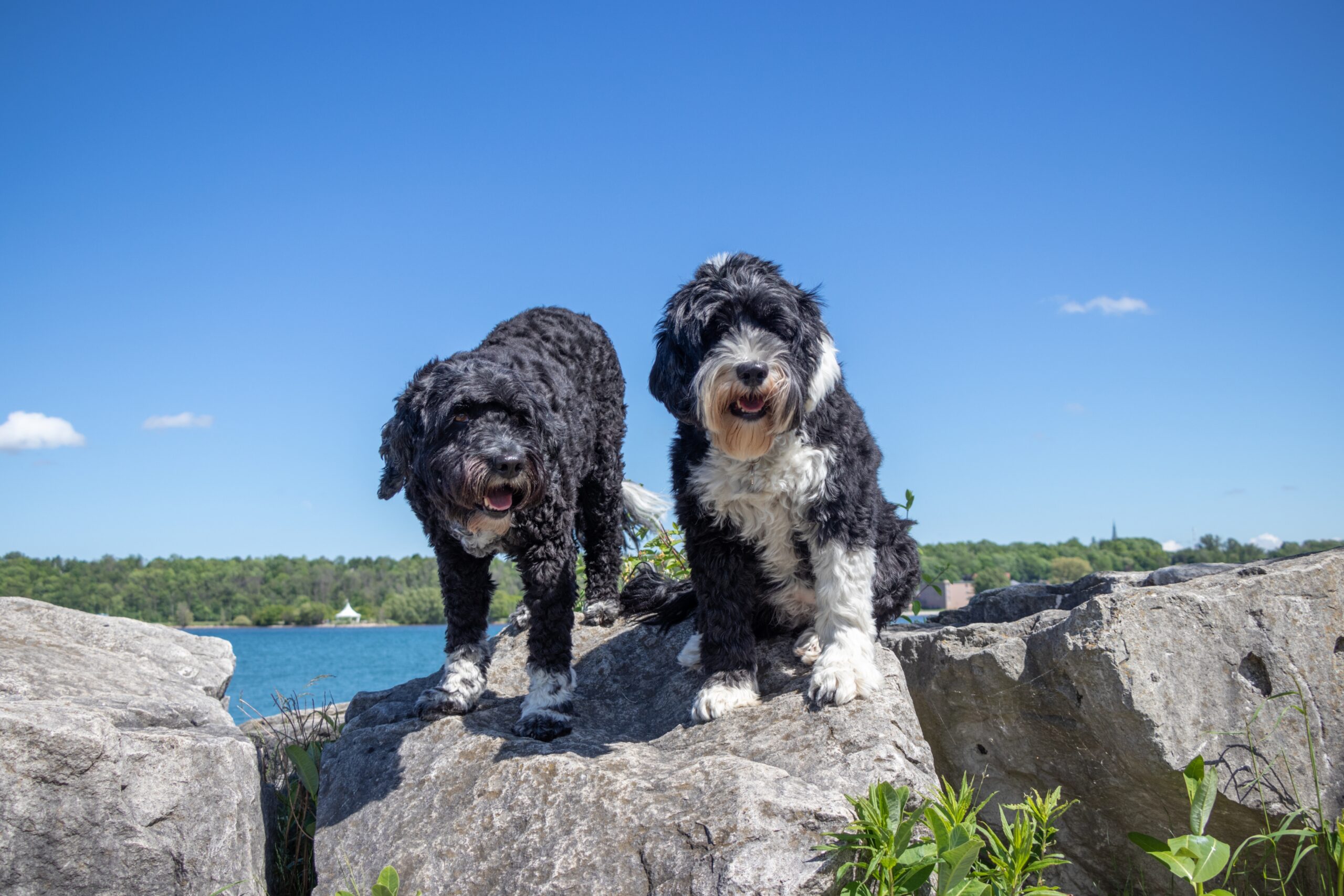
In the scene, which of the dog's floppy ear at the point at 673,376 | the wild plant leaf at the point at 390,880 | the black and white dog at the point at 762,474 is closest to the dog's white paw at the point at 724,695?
the black and white dog at the point at 762,474

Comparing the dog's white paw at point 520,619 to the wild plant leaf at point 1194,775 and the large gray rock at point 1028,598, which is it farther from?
the wild plant leaf at point 1194,775

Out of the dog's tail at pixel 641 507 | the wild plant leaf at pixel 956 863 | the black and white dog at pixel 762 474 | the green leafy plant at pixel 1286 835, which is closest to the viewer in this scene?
the wild plant leaf at pixel 956 863

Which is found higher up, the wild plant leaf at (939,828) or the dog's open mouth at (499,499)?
the dog's open mouth at (499,499)

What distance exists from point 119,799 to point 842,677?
9.19ft

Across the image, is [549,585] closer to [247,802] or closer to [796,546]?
[796,546]

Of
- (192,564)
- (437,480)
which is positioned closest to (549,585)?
(437,480)

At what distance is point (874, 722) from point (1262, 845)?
1482 mm

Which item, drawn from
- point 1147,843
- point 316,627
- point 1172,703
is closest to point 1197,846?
point 1147,843

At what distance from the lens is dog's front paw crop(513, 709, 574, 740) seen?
4047 mm

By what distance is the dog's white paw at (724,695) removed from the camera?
3.87 meters

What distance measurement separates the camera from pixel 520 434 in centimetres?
425

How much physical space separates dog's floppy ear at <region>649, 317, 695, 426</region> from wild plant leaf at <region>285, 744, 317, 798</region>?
8.86ft

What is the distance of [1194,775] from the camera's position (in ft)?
9.85

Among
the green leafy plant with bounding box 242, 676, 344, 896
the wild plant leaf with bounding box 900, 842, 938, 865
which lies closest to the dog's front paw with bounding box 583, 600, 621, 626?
the green leafy plant with bounding box 242, 676, 344, 896
